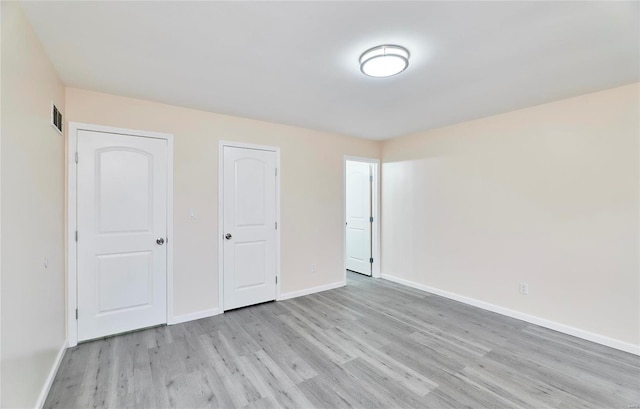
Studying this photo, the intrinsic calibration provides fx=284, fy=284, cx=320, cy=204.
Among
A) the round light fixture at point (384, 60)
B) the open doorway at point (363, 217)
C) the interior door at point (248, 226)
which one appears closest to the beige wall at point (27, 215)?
the interior door at point (248, 226)

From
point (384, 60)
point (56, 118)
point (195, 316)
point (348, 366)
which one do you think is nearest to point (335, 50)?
point (384, 60)

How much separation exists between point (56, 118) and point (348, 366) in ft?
10.1

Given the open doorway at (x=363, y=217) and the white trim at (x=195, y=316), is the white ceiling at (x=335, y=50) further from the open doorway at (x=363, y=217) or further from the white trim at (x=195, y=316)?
the white trim at (x=195, y=316)

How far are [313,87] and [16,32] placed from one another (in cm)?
188

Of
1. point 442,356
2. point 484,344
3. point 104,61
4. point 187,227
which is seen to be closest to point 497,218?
point 484,344

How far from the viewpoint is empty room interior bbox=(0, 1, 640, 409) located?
1.67 metres

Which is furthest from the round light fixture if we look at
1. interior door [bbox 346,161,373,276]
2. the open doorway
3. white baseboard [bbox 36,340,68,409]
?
white baseboard [bbox 36,340,68,409]

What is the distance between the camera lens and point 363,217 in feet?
16.8

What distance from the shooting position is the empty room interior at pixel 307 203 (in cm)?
167

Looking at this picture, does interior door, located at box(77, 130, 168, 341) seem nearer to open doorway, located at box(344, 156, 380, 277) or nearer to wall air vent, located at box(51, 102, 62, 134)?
wall air vent, located at box(51, 102, 62, 134)

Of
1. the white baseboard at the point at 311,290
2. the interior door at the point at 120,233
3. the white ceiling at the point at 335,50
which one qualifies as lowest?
the white baseboard at the point at 311,290

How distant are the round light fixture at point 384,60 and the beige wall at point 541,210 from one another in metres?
2.02

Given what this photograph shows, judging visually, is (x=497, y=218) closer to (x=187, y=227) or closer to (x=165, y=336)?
(x=187, y=227)

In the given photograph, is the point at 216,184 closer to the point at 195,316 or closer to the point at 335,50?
the point at 195,316
